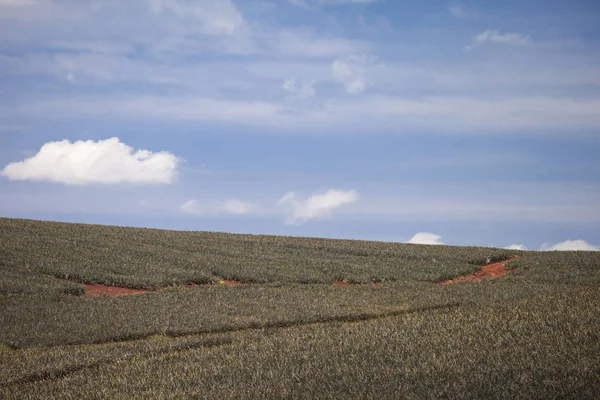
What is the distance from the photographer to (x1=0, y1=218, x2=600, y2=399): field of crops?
12.6 meters

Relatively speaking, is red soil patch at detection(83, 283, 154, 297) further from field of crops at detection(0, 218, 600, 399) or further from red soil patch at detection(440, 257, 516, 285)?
red soil patch at detection(440, 257, 516, 285)

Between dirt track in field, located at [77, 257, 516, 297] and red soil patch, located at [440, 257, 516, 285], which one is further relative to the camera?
red soil patch, located at [440, 257, 516, 285]

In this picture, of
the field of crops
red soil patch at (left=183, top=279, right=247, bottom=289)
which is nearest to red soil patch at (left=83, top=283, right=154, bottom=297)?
the field of crops

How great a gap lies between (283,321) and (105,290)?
13643 mm

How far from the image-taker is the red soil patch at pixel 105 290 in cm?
3391

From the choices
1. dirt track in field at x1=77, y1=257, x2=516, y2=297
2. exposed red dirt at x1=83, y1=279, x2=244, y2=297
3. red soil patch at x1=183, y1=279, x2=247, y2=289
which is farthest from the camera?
red soil patch at x1=183, y1=279, x2=247, y2=289

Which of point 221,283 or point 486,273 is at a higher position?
point 486,273

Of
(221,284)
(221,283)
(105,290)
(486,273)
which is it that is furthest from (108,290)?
(486,273)

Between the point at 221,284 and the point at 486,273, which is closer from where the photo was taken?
the point at 221,284

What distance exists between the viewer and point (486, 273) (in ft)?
149

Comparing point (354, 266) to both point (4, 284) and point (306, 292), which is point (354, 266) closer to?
point (306, 292)

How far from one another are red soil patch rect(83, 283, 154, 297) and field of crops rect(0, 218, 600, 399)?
1.31 ft

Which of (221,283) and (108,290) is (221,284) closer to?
(221,283)

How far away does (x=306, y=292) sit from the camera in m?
33.1
